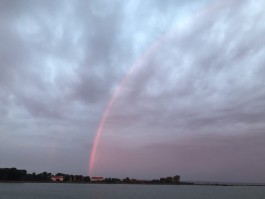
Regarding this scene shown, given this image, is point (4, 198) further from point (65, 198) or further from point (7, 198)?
point (65, 198)

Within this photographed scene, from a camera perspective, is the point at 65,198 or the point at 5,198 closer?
the point at 5,198

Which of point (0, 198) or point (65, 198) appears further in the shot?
point (65, 198)

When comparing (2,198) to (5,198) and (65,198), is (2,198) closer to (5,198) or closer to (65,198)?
(5,198)

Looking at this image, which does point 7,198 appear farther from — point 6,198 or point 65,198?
point 65,198

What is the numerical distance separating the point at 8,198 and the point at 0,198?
88.4 inches

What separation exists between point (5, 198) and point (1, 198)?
113 cm

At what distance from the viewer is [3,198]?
363 ft

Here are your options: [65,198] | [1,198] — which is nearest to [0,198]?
[1,198]

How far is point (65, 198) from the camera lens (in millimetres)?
120000

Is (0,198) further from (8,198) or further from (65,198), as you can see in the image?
(65,198)

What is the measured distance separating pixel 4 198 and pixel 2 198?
58 centimetres

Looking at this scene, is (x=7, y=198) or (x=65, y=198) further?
(x=65, y=198)

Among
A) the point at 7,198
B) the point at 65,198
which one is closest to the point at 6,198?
the point at 7,198

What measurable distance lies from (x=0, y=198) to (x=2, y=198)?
1004mm
